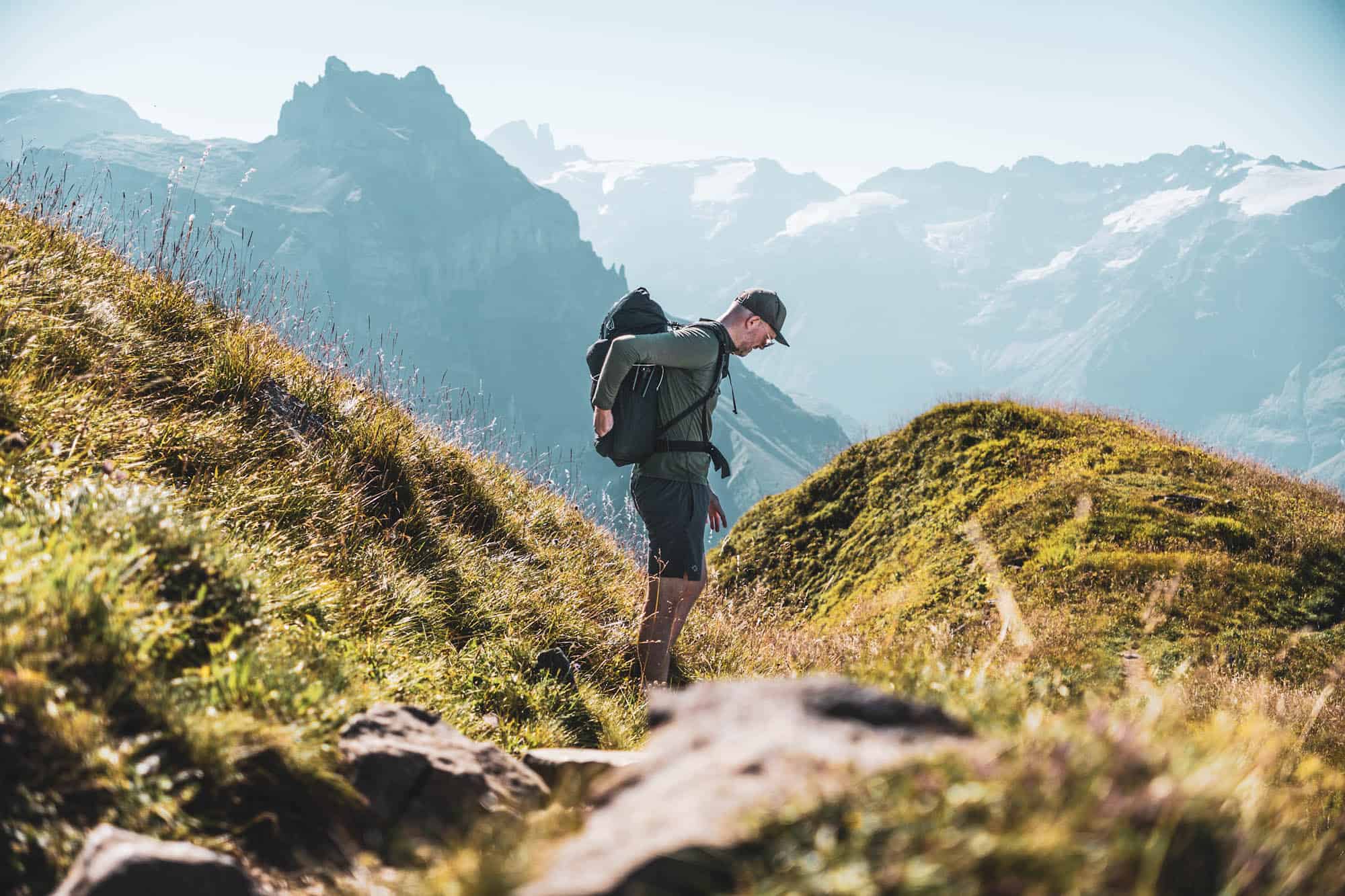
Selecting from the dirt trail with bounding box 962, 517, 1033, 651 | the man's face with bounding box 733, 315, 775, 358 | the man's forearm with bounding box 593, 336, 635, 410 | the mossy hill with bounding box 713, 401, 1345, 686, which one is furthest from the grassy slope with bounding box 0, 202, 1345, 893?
the man's face with bounding box 733, 315, 775, 358

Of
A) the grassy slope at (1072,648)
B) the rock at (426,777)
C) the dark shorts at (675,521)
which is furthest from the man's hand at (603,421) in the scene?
the rock at (426,777)

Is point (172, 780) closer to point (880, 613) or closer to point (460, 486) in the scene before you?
point (460, 486)

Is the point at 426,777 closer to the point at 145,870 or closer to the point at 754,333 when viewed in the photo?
the point at 145,870

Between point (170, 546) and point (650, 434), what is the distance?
10.5 feet

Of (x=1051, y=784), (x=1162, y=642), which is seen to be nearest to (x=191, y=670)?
(x=1051, y=784)

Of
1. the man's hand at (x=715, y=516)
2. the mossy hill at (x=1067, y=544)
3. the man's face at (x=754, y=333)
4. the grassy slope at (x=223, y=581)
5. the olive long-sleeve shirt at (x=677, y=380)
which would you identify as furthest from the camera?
the mossy hill at (x=1067, y=544)

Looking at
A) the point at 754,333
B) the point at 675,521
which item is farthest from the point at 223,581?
the point at 754,333

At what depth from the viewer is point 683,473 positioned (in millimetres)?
5836

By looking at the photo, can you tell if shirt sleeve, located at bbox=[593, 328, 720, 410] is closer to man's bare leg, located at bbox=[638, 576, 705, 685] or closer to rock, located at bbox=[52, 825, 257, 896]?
man's bare leg, located at bbox=[638, 576, 705, 685]

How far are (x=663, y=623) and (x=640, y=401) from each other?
1718 mm

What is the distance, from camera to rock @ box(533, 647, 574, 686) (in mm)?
5305

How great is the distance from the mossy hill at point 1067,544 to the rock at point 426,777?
3448mm

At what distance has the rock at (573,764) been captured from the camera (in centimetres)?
318

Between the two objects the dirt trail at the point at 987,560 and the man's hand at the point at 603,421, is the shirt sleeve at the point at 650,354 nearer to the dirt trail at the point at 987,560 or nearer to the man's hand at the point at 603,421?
the man's hand at the point at 603,421
